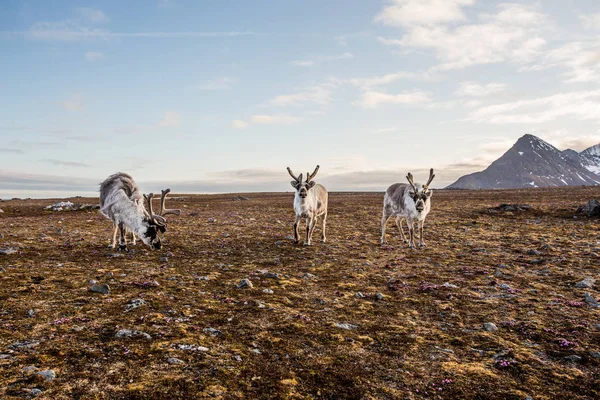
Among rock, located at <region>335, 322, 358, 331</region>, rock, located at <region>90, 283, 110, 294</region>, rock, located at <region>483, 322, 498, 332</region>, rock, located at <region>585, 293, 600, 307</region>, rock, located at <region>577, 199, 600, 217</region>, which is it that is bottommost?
rock, located at <region>483, 322, 498, 332</region>

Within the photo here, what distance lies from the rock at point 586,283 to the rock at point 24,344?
15.3 metres

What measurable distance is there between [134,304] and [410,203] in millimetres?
15575

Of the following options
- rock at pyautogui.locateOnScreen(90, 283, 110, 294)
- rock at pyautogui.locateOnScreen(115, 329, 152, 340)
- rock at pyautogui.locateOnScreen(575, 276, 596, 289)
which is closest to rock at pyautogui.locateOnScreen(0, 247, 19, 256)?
rock at pyautogui.locateOnScreen(90, 283, 110, 294)

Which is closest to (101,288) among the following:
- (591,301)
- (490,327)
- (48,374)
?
(48,374)

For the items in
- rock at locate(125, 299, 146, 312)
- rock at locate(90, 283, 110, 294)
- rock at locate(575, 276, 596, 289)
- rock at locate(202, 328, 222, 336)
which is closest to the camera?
rock at locate(202, 328, 222, 336)

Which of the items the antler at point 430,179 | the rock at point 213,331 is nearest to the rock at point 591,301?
the antler at point 430,179

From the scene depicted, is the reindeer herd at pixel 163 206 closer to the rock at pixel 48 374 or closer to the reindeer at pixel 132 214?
the reindeer at pixel 132 214

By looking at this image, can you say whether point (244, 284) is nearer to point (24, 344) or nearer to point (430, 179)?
point (24, 344)

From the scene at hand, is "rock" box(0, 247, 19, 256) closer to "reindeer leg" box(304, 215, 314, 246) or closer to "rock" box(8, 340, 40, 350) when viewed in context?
"rock" box(8, 340, 40, 350)

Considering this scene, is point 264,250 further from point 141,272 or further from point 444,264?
point 444,264

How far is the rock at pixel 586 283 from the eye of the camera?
444 inches

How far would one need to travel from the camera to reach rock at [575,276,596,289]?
11.3 metres

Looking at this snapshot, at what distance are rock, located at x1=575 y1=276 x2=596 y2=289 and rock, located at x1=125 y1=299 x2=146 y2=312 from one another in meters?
13.9

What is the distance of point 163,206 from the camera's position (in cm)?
1698
